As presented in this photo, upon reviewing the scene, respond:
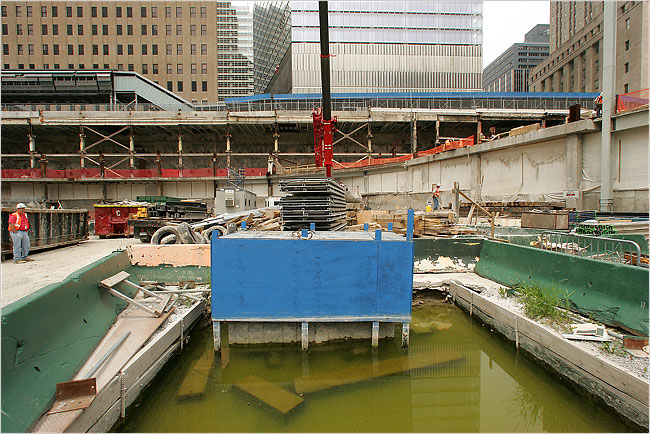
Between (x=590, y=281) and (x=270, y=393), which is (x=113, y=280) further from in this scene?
(x=590, y=281)

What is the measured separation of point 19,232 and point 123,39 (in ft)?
210

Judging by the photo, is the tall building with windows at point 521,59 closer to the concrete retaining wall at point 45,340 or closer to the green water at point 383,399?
the green water at point 383,399

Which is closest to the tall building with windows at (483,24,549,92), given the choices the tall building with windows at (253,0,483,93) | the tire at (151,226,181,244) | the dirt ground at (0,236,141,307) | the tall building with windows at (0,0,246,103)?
the tall building with windows at (253,0,483,93)

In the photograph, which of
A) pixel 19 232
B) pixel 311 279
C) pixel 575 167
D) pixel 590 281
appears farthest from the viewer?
pixel 575 167

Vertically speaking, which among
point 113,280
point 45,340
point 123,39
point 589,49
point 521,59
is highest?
point 521,59

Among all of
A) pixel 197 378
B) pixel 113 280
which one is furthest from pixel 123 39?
pixel 197 378

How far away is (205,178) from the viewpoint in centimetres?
3016

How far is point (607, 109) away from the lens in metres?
12.4

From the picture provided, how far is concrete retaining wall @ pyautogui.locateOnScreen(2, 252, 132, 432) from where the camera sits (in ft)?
9.99

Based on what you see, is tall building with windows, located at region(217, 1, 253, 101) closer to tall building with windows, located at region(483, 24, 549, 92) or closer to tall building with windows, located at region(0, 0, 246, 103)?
tall building with windows, located at region(0, 0, 246, 103)

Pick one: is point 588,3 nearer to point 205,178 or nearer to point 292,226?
point 205,178

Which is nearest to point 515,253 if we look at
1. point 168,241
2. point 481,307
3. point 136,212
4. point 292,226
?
point 481,307

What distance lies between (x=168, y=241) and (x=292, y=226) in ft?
13.9

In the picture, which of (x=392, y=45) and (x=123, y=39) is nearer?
(x=392, y=45)
